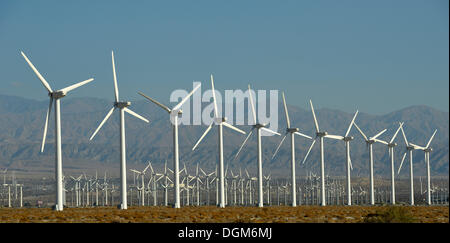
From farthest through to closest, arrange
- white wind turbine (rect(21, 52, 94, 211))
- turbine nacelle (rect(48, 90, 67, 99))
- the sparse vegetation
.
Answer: turbine nacelle (rect(48, 90, 67, 99)) < white wind turbine (rect(21, 52, 94, 211)) < the sparse vegetation

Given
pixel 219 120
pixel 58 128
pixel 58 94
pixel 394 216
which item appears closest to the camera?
pixel 394 216

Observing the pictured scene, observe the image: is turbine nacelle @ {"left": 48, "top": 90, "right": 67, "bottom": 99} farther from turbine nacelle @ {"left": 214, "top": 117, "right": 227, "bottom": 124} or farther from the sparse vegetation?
the sparse vegetation

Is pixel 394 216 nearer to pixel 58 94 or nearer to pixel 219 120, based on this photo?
pixel 58 94

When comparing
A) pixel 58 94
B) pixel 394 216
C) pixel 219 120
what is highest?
pixel 58 94

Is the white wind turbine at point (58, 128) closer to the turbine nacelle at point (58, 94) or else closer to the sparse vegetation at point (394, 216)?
the turbine nacelle at point (58, 94)

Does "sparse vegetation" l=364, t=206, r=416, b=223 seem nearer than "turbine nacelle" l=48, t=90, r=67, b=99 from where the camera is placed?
Yes

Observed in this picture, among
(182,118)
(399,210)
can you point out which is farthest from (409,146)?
(399,210)

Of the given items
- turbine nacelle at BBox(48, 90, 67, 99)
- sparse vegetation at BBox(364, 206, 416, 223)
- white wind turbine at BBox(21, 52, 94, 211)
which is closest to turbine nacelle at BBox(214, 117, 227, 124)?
white wind turbine at BBox(21, 52, 94, 211)

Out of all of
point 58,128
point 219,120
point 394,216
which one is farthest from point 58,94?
point 394,216

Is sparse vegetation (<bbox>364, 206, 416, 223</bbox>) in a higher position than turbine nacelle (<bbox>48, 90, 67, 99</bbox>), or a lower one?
lower
